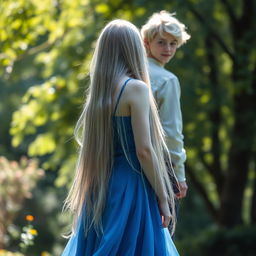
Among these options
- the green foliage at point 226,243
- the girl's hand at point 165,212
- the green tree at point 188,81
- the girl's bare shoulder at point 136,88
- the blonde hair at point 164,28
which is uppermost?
the blonde hair at point 164,28

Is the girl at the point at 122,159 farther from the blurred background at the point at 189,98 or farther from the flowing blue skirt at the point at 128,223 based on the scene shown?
the blurred background at the point at 189,98

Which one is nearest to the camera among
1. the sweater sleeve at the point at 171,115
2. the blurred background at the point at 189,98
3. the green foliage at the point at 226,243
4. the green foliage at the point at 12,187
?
the sweater sleeve at the point at 171,115

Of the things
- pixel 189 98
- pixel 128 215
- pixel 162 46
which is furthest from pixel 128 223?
pixel 189 98

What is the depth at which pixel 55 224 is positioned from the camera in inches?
1010

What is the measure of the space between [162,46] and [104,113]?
0.90 m

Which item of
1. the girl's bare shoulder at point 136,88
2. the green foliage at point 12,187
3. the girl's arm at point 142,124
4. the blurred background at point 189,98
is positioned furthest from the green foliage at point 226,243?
the girl's bare shoulder at point 136,88

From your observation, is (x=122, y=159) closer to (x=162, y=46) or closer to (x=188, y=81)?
(x=162, y=46)

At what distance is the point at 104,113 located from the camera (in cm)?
380

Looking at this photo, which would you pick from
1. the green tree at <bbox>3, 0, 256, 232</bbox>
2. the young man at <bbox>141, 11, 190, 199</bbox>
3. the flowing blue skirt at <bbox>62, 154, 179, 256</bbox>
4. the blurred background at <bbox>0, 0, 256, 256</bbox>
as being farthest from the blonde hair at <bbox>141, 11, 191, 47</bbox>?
the green tree at <bbox>3, 0, 256, 232</bbox>

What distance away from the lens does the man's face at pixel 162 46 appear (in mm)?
4426

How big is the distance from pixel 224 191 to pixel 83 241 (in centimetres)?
1121

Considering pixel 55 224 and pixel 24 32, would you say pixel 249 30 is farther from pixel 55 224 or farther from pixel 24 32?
pixel 55 224

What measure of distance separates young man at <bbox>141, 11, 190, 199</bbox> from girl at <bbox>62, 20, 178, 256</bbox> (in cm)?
52

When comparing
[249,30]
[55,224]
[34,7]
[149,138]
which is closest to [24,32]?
[34,7]
